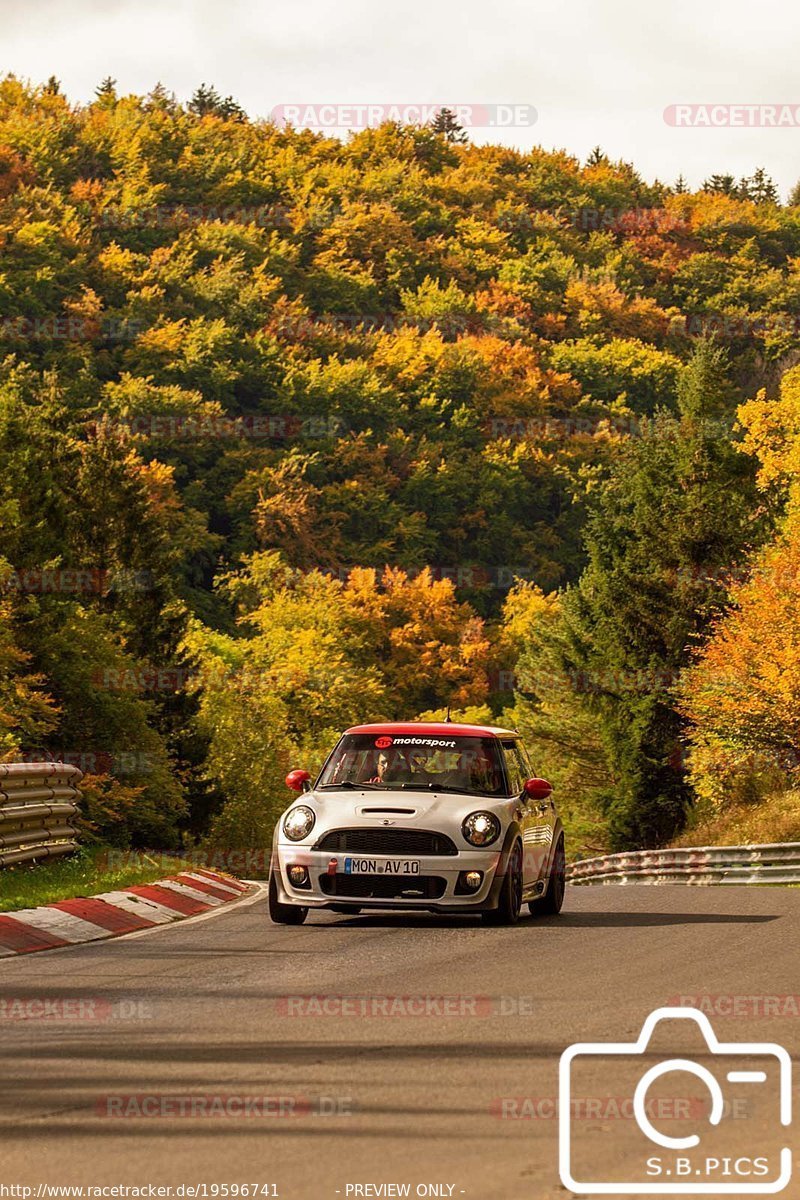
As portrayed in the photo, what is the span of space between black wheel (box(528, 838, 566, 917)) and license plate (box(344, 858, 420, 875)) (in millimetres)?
2231

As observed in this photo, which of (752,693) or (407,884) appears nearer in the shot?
(407,884)

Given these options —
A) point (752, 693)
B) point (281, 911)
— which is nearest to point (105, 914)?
point (281, 911)

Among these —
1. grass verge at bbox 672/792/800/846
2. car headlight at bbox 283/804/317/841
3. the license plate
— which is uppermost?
car headlight at bbox 283/804/317/841

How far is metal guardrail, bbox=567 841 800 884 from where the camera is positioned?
101ft

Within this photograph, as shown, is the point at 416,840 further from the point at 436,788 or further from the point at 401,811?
the point at 436,788

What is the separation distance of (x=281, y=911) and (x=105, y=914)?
1.38 metres

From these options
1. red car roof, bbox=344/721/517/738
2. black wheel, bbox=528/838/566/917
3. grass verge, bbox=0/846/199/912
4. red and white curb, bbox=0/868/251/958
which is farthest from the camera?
black wheel, bbox=528/838/566/917

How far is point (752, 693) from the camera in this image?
4916 centimetres

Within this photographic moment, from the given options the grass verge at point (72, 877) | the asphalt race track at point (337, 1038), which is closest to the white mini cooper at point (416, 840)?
the asphalt race track at point (337, 1038)

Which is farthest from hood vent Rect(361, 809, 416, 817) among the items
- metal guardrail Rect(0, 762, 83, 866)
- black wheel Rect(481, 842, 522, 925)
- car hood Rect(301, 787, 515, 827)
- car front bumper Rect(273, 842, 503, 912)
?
metal guardrail Rect(0, 762, 83, 866)

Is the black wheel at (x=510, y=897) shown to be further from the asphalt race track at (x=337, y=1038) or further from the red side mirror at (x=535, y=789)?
the red side mirror at (x=535, y=789)

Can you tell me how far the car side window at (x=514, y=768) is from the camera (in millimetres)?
16016

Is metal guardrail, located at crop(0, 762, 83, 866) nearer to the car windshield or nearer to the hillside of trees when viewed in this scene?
the car windshield

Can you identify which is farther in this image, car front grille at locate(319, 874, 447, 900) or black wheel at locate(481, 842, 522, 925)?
black wheel at locate(481, 842, 522, 925)
